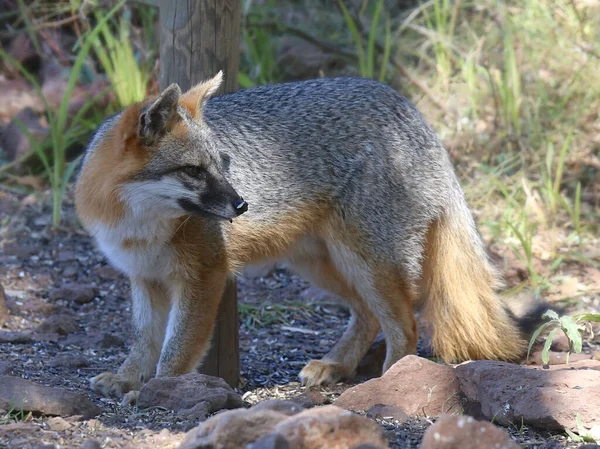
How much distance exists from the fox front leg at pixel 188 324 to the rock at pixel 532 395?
138 cm

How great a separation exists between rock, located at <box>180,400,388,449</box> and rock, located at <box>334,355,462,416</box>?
1299 millimetres

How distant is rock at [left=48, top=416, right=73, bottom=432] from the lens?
11.4ft

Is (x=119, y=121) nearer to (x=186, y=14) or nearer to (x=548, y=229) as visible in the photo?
(x=186, y=14)

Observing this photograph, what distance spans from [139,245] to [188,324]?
1.63 ft

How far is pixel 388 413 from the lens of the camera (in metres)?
3.77

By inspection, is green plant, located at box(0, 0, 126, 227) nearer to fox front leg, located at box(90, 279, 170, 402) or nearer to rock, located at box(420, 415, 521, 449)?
fox front leg, located at box(90, 279, 170, 402)

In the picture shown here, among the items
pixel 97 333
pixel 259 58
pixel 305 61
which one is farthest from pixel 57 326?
pixel 305 61

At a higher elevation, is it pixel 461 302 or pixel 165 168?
pixel 165 168

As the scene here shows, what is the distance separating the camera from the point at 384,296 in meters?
4.85

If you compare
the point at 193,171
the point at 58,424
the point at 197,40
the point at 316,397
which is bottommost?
the point at 316,397

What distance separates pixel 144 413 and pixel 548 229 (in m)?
4.20

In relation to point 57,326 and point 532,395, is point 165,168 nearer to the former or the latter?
point 57,326

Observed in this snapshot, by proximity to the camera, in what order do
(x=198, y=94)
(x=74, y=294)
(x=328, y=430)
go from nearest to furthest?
(x=328, y=430) → (x=198, y=94) → (x=74, y=294)

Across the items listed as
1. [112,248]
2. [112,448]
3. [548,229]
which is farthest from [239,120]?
[548,229]
